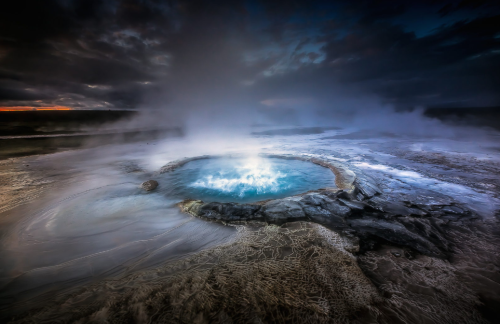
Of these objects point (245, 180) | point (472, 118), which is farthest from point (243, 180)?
point (472, 118)

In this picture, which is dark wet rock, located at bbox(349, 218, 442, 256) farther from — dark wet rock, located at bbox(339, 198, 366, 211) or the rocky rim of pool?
dark wet rock, located at bbox(339, 198, 366, 211)

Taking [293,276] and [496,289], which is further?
[293,276]

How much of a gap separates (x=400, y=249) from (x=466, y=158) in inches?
509

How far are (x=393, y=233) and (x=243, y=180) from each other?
19.2 feet

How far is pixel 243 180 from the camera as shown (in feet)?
28.8

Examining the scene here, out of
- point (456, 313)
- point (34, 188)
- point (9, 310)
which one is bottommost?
point (456, 313)

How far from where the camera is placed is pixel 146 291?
316 cm

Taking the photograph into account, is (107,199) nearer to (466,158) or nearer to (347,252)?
(347,252)

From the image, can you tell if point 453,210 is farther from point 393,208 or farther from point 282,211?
point 282,211

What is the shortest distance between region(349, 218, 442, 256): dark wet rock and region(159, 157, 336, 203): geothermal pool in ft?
9.36

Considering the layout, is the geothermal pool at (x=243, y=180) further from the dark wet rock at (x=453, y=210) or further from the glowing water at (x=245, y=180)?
the dark wet rock at (x=453, y=210)

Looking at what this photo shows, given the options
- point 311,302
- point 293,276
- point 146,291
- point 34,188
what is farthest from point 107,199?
point 311,302

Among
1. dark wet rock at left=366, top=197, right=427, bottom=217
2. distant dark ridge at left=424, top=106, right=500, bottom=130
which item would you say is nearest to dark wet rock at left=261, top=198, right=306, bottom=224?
dark wet rock at left=366, top=197, right=427, bottom=217

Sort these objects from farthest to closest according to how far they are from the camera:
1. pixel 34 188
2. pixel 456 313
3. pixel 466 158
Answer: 1. pixel 466 158
2. pixel 34 188
3. pixel 456 313
